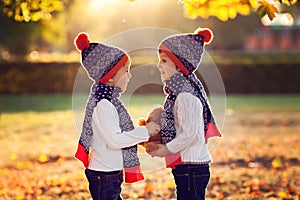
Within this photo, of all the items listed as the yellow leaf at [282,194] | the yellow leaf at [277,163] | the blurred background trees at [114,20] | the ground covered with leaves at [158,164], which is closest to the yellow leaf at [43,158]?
the ground covered with leaves at [158,164]

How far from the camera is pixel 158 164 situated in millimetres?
7445

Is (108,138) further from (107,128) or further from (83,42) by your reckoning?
(83,42)

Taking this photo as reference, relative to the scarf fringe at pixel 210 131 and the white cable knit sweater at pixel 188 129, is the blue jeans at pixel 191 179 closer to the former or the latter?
the white cable knit sweater at pixel 188 129

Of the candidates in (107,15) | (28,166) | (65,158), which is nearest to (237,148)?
(65,158)

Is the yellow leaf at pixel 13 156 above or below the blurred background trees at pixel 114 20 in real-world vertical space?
below

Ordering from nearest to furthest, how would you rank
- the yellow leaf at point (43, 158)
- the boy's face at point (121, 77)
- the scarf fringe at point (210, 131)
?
the boy's face at point (121, 77) → the scarf fringe at point (210, 131) → the yellow leaf at point (43, 158)

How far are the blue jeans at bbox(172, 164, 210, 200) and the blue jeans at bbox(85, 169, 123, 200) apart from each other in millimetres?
406

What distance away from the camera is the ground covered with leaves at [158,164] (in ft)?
23.8

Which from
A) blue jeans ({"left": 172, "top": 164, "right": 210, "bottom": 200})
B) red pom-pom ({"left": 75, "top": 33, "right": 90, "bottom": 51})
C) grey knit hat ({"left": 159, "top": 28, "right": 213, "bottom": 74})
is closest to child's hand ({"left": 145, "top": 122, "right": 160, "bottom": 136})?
blue jeans ({"left": 172, "top": 164, "right": 210, "bottom": 200})

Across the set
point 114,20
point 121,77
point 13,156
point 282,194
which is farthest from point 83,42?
point 114,20

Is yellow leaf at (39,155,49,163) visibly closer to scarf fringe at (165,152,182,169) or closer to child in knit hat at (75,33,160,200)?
child in knit hat at (75,33,160,200)

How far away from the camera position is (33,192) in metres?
7.23

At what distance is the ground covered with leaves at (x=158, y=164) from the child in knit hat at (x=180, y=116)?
967mm

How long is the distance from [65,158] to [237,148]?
10.1 ft
